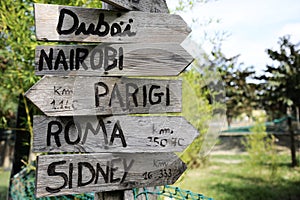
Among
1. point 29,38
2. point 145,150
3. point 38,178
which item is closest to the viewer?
point 38,178

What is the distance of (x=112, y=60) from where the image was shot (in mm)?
1234

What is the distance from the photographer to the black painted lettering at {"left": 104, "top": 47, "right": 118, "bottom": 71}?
1.23 meters

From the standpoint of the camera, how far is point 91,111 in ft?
3.92

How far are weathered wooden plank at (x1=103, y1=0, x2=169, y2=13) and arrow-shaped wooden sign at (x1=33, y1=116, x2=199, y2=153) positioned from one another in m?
0.42

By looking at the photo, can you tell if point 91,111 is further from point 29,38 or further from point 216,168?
point 216,168

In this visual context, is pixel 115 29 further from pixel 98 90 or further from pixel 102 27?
pixel 98 90

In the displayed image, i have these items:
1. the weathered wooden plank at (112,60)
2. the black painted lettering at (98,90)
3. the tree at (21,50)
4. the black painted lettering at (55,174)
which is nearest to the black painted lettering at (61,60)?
the weathered wooden plank at (112,60)

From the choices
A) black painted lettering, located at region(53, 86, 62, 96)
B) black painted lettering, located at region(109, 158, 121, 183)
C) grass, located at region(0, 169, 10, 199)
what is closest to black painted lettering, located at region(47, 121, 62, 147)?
black painted lettering, located at region(53, 86, 62, 96)

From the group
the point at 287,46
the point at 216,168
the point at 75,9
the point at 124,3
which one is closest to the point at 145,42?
the point at 124,3

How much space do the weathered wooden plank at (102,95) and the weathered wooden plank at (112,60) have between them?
0.03 meters

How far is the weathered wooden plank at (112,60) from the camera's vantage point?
1179 mm

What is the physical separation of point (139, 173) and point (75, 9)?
0.65 metres

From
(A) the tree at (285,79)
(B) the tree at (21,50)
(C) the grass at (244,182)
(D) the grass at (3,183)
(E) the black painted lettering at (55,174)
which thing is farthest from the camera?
(A) the tree at (285,79)

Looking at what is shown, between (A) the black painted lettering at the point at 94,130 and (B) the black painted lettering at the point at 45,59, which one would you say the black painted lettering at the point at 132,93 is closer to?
(A) the black painted lettering at the point at 94,130
